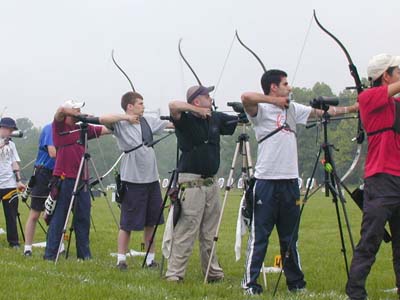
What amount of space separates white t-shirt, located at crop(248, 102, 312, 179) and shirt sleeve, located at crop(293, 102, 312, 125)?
0.49 feet

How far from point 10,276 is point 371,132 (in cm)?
408

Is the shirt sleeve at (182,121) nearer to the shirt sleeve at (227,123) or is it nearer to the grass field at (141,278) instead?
the shirt sleeve at (227,123)

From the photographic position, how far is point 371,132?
582 cm

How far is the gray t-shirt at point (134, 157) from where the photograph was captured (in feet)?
27.7

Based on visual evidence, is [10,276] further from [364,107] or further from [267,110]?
[364,107]

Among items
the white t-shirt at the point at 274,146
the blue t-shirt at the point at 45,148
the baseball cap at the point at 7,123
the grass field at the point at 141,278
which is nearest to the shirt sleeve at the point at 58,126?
the blue t-shirt at the point at 45,148

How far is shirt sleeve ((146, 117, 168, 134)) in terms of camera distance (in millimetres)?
8734

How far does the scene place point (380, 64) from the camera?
5.91 m

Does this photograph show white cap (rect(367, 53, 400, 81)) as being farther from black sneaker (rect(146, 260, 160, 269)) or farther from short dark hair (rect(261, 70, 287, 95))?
black sneaker (rect(146, 260, 160, 269))

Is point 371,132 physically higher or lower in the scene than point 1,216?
higher

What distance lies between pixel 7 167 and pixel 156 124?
12.7 feet

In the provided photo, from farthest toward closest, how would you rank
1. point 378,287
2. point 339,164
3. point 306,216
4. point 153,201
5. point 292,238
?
point 339,164
point 306,216
point 153,201
point 378,287
point 292,238

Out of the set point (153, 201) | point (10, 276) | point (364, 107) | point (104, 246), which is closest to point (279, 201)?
point (364, 107)

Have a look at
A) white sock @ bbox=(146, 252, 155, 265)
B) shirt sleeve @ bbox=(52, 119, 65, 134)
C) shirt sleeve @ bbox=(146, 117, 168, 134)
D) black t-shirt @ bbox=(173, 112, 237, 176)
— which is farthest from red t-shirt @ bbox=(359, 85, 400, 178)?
shirt sleeve @ bbox=(52, 119, 65, 134)
